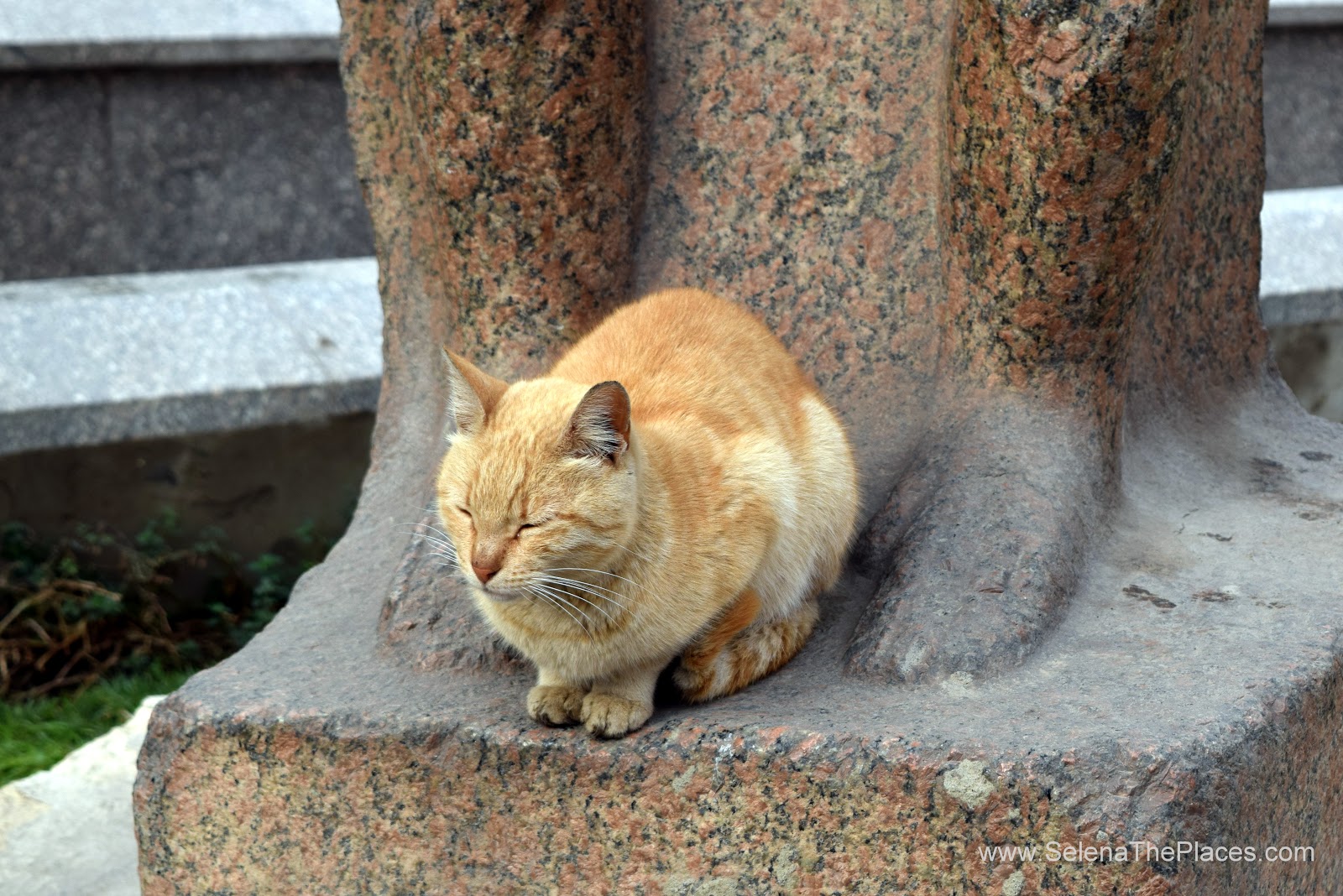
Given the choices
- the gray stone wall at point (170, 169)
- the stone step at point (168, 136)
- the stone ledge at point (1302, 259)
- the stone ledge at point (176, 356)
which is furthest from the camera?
the gray stone wall at point (170, 169)

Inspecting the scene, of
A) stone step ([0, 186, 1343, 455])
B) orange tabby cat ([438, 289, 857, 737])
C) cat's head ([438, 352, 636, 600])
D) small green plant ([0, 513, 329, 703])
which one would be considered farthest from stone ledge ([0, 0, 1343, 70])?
cat's head ([438, 352, 636, 600])

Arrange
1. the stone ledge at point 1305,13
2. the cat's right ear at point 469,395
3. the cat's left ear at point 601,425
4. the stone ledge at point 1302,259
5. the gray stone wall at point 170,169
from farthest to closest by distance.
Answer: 1. the stone ledge at point 1305,13
2. the gray stone wall at point 170,169
3. the stone ledge at point 1302,259
4. the cat's right ear at point 469,395
5. the cat's left ear at point 601,425

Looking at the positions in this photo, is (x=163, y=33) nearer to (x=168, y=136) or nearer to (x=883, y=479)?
(x=168, y=136)

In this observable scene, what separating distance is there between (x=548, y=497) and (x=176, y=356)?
2881 millimetres

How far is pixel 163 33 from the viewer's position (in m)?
5.51

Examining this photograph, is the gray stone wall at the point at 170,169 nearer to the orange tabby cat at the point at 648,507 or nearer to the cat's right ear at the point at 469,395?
the orange tabby cat at the point at 648,507

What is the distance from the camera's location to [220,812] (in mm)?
2303

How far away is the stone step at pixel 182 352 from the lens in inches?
165

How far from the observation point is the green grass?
3.85 m

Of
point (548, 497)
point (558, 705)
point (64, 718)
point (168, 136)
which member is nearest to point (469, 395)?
point (548, 497)

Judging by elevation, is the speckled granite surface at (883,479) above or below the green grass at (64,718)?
above

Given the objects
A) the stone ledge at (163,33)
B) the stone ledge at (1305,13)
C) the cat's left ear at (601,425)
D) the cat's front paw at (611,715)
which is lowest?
the cat's front paw at (611,715)

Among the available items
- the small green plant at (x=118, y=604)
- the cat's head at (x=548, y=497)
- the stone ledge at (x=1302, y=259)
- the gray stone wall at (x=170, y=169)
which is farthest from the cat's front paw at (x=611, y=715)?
the gray stone wall at (x=170, y=169)

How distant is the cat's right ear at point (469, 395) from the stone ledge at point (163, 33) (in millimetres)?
3919
